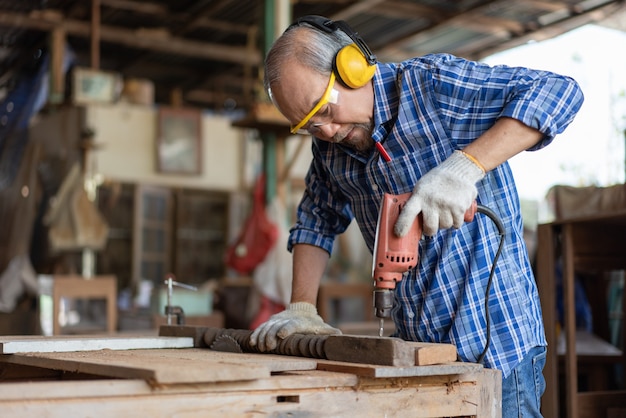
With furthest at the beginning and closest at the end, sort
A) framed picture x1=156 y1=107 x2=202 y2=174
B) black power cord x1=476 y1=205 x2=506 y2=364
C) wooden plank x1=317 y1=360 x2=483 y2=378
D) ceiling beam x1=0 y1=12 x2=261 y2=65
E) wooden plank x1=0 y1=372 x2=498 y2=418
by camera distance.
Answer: framed picture x1=156 y1=107 x2=202 y2=174 < ceiling beam x1=0 y1=12 x2=261 y2=65 < black power cord x1=476 y1=205 x2=506 y2=364 < wooden plank x1=317 y1=360 x2=483 y2=378 < wooden plank x1=0 y1=372 x2=498 y2=418

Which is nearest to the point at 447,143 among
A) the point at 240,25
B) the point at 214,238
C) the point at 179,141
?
the point at 179,141

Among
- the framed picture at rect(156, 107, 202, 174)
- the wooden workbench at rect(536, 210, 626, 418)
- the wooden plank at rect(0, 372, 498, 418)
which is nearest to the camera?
the wooden plank at rect(0, 372, 498, 418)

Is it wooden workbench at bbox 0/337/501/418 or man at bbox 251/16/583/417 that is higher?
man at bbox 251/16/583/417

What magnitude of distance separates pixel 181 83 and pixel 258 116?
6.63m

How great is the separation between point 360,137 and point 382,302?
461mm

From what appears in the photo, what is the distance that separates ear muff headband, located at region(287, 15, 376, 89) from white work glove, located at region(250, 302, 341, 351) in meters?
0.61

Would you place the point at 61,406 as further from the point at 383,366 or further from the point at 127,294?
the point at 127,294

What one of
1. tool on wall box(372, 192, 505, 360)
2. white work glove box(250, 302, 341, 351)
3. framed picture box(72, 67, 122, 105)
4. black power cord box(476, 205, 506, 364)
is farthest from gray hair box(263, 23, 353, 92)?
framed picture box(72, 67, 122, 105)

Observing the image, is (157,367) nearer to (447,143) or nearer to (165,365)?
(165,365)

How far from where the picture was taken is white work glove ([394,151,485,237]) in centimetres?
157

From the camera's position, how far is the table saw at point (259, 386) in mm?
1280

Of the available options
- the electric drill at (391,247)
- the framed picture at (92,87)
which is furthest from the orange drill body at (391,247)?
the framed picture at (92,87)

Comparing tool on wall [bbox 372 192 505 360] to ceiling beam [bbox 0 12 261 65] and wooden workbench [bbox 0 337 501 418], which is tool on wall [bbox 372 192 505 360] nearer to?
wooden workbench [bbox 0 337 501 418]

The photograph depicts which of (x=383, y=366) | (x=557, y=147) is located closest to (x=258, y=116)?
(x=557, y=147)
